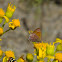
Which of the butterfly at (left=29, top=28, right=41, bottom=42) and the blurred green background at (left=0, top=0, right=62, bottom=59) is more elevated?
the butterfly at (left=29, top=28, right=41, bottom=42)

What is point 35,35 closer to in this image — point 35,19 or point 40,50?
point 40,50

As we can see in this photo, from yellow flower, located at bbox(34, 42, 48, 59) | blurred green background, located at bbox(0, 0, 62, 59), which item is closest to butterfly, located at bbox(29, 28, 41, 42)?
yellow flower, located at bbox(34, 42, 48, 59)

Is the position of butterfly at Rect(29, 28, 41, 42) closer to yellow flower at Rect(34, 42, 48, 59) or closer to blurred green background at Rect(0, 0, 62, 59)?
yellow flower at Rect(34, 42, 48, 59)

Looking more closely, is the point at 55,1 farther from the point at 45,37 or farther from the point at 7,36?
the point at 7,36

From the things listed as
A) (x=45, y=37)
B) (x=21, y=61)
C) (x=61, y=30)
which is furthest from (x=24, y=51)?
(x=21, y=61)

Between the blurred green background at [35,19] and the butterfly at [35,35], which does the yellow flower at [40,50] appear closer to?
the butterfly at [35,35]

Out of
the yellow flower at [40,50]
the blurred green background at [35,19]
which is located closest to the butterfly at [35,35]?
the yellow flower at [40,50]

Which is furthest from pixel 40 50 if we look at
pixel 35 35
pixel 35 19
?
pixel 35 19

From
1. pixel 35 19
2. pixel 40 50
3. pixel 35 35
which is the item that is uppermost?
pixel 35 35
